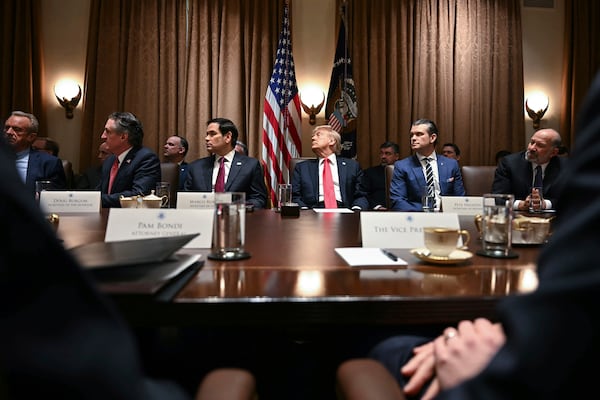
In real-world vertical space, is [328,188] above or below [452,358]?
above

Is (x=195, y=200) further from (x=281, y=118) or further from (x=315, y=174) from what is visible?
(x=281, y=118)

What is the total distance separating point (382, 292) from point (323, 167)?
3.22 metres

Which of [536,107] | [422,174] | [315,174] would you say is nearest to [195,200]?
[315,174]

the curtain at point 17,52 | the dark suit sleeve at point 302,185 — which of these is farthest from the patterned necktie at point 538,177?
the curtain at point 17,52

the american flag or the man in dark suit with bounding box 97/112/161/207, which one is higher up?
the american flag

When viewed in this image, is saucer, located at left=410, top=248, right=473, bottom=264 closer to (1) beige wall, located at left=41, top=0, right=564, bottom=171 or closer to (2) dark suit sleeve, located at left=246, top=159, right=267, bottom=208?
(2) dark suit sleeve, located at left=246, top=159, right=267, bottom=208

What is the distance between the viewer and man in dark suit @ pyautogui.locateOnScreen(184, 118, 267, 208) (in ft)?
11.9

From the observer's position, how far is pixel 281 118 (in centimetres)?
519

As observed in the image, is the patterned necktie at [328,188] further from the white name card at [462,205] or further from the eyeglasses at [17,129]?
the eyeglasses at [17,129]

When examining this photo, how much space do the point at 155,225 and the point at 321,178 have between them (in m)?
2.80

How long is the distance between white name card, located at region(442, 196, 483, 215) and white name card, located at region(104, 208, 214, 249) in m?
1.28

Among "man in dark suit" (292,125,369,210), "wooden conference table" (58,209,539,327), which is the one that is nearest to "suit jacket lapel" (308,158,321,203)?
"man in dark suit" (292,125,369,210)

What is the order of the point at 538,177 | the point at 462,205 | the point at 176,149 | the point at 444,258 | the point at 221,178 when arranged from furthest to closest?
the point at 176,149, the point at 538,177, the point at 221,178, the point at 462,205, the point at 444,258

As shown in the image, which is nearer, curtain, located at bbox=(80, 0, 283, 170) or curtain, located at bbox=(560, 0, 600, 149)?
curtain, located at bbox=(80, 0, 283, 170)
